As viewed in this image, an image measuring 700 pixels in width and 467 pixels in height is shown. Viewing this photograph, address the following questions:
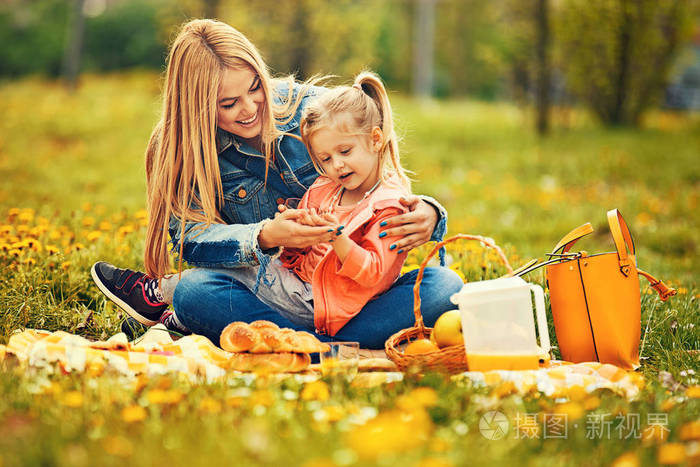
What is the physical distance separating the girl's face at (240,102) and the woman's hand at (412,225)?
0.80m

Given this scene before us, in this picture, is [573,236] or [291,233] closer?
[291,233]

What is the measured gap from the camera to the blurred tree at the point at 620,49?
32.0 feet

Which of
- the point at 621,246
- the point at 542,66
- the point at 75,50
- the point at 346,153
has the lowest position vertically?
the point at 621,246

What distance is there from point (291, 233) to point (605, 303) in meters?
1.26

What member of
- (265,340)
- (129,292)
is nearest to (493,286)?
(265,340)

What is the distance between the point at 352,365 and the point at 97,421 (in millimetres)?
846

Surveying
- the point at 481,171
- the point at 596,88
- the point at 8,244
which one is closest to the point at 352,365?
the point at 8,244

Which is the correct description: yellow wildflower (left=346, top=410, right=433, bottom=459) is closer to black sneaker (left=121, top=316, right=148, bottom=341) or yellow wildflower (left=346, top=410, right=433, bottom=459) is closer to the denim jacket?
the denim jacket

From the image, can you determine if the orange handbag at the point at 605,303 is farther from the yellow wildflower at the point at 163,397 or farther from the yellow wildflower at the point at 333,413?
the yellow wildflower at the point at 163,397

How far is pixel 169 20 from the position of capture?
13.7 m

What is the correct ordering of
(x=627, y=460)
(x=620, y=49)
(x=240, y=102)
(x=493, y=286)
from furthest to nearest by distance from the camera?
(x=620, y=49) → (x=240, y=102) → (x=493, y=286) → (x=627, y=460)

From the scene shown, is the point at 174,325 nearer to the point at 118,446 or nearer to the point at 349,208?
the point at 349,208

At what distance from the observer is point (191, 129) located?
2.77 meters

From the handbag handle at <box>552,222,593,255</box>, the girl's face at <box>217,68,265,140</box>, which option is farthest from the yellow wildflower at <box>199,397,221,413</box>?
the handbag handle at <box>552,222,593,255</box>
